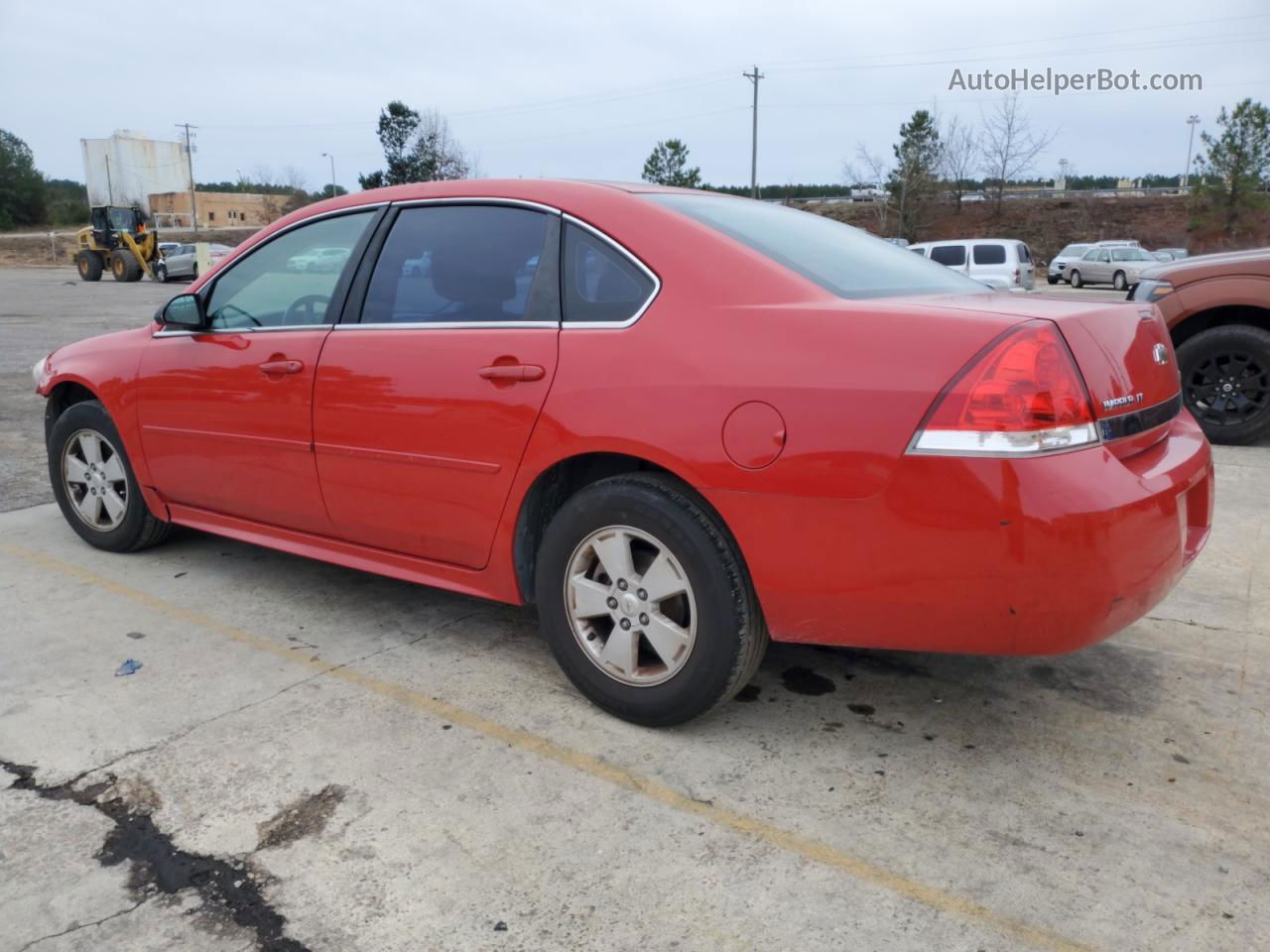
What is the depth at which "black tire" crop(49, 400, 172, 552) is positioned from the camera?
4.43 metres

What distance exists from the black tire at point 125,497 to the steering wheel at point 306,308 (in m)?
1.23

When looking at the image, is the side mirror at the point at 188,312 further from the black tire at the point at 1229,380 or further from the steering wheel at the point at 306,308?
the black tire at the point at 1229,380

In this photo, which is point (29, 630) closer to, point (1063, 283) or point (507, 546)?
point (507, 546)

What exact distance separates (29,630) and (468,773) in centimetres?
211

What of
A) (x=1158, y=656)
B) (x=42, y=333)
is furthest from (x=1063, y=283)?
(x=1158, y=656)

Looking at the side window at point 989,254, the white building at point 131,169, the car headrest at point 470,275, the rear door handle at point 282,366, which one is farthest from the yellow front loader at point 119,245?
the white building at point 131,169

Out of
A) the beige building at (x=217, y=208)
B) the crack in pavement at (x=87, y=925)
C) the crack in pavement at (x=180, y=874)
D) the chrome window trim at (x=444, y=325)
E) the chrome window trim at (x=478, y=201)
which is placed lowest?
the crack in pavement at (x=87, y=925)

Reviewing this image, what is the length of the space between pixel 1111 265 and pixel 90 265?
3514cm

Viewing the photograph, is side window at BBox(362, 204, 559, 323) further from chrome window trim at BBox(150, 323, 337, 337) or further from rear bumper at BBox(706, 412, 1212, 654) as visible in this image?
rear bumper at BBox(706, 412, 1212, 654)

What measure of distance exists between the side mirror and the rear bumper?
8.22ft

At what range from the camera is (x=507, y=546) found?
3.12m

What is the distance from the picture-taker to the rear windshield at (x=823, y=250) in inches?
114

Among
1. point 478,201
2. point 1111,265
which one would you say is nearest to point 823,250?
point 478,201

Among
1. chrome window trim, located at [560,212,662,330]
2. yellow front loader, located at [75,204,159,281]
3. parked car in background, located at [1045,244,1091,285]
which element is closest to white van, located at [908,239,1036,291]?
parked car in background, located at [1045,244,1091,285]
